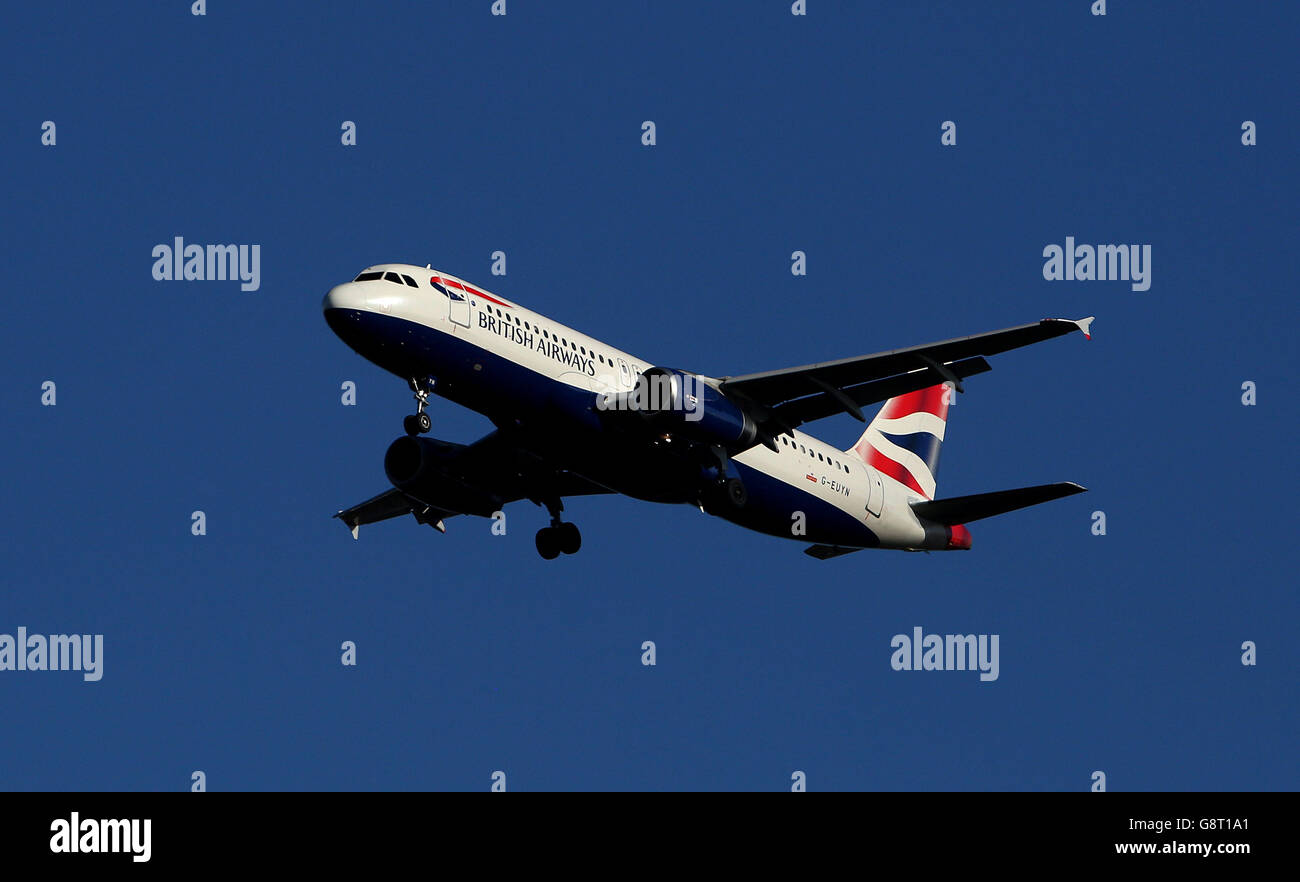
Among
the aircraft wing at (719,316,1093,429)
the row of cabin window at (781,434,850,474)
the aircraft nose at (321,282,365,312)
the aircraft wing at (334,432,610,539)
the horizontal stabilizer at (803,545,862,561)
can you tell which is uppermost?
the aircraft nose at (321,282,365,312)

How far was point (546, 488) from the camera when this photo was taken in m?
50.0

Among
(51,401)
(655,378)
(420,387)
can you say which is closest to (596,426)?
(655,378)

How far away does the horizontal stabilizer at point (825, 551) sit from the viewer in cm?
5341

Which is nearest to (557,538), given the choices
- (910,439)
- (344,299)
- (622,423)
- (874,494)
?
(622,423)

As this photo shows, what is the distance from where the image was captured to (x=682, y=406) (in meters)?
43.3

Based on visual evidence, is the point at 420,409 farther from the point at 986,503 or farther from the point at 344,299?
the point at 986,503

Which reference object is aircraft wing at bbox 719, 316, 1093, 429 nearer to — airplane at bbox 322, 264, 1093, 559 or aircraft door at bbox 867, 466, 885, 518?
airplane at bbox 322, 264, 1093, 559

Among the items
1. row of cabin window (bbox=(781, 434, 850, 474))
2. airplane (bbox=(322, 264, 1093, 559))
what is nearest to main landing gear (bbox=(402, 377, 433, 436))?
airplane (bbox=(322, 264, 1093, 559))

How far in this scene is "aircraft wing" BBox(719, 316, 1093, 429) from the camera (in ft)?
139

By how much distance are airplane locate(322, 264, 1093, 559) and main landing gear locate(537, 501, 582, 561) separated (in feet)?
0.14

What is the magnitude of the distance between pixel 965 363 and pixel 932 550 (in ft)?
38.7

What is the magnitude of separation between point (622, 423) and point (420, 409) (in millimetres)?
5374

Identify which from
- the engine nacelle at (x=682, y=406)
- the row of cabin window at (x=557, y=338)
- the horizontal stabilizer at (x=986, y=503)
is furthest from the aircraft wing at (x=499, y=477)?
the horizontal stabilizer at (x=986, y=503)
